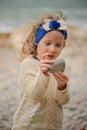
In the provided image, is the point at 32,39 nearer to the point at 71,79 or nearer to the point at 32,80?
the point at 32,80

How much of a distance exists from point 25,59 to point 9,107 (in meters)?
0.38

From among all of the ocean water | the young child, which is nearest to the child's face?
the young child

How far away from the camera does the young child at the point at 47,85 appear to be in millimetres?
872

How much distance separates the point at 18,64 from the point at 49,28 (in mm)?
727

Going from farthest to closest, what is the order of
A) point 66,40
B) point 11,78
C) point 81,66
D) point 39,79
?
point 81,66
point 11,78
point 66,40
point 39,79

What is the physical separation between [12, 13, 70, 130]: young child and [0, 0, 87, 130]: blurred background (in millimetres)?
250

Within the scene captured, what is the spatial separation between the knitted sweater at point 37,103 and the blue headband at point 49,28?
49 millimetres

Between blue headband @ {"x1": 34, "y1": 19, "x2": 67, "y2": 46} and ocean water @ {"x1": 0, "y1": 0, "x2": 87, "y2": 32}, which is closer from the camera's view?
blue headband @ {"x1": 34, "y1": 19, "x2": 67, "y2": 46}

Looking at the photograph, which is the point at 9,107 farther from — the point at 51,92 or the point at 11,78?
the point at 51,92

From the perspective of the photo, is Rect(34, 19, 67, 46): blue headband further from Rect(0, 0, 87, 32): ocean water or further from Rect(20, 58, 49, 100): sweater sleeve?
Rect(0, 0, 87, 32): ocean water

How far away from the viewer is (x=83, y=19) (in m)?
1.52

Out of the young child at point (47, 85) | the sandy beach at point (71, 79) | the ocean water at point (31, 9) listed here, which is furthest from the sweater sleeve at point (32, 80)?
the ocean water at point (31, 9)

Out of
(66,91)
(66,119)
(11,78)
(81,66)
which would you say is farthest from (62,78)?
(81,66)

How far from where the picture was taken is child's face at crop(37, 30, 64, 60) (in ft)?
2.90
